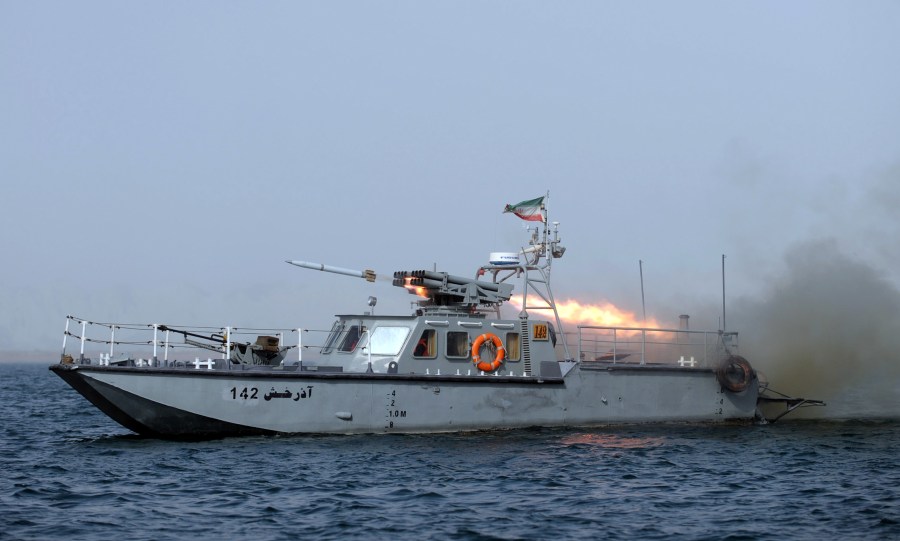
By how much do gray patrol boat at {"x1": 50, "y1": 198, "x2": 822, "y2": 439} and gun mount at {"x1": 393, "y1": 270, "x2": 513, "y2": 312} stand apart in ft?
0.12

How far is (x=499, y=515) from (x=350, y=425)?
819 cm

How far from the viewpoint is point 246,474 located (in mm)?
18594

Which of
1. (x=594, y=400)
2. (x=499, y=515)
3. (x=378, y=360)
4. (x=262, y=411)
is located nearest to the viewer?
(x=499, y=515)

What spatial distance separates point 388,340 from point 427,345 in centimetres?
98

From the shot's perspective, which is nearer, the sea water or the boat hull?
the sea water

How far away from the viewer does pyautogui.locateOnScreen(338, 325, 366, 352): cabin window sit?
81.0ft

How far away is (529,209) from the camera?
27.3 m

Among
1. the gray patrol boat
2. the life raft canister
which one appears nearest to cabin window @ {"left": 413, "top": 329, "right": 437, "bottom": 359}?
the gray patrol boat

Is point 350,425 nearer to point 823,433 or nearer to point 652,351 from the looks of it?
point 652,351

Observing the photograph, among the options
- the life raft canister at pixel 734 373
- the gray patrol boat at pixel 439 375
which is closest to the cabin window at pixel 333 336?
the gray patrol boat at pixel 439 375

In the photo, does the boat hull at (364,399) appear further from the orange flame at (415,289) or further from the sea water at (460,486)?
the orange flame at (415,289)

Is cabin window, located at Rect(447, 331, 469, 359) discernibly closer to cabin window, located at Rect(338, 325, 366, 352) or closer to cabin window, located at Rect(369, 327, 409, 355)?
cabin window, located at Rect(369, 327, 409, 355)

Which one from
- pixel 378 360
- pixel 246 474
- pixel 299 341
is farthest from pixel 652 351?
pixel 246 474

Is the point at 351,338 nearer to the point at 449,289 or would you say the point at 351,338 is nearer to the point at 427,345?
the point at 427,345
